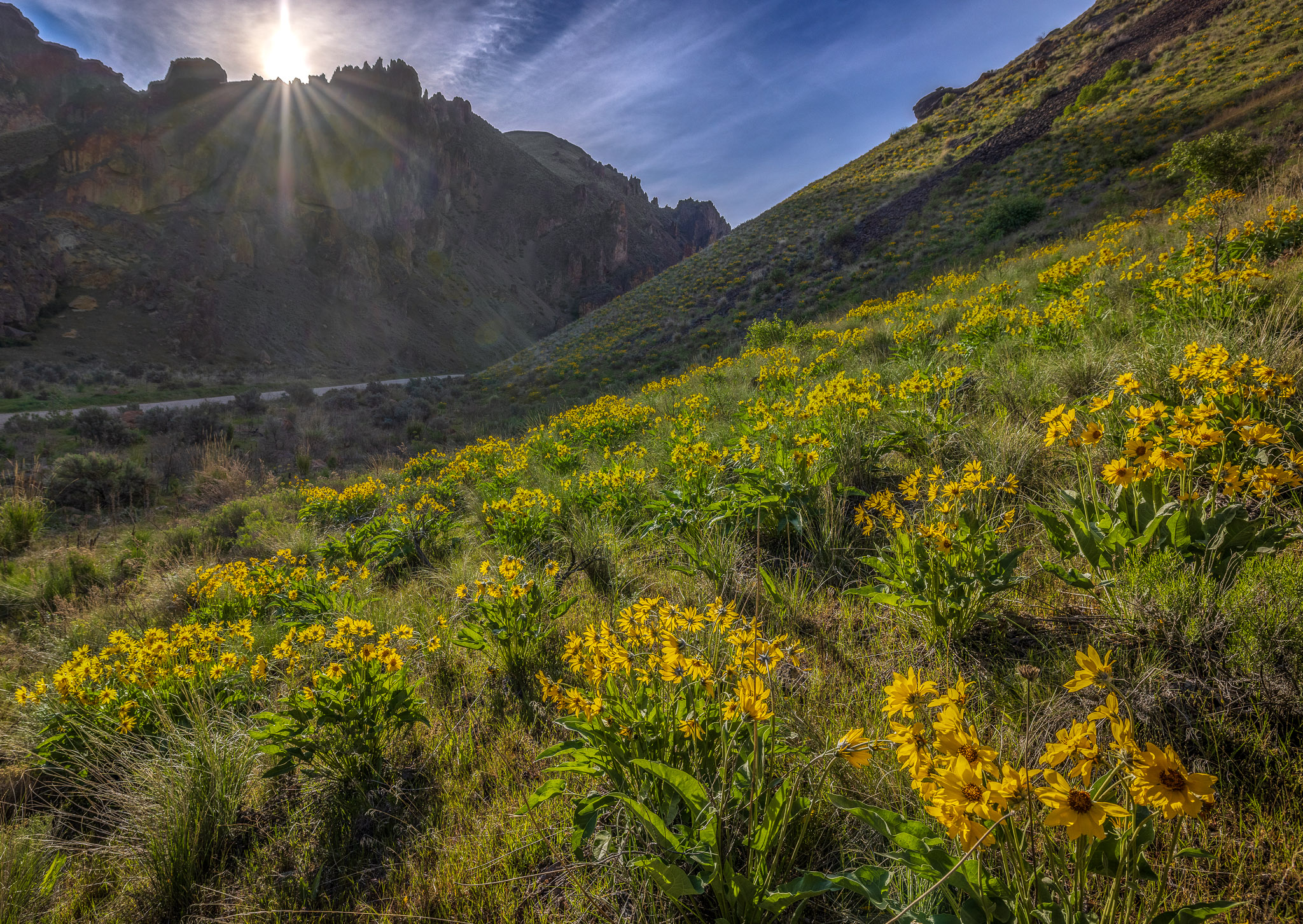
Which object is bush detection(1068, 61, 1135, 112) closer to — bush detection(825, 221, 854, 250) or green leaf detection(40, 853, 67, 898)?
bush detection(825, 221, 854, 250)

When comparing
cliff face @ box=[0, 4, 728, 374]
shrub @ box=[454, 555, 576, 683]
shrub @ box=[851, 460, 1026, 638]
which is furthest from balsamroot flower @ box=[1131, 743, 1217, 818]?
cliff face @ box=[0, 4, 728, 374]

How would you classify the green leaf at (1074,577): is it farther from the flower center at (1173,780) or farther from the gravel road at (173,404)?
the gravel road at (173,404)

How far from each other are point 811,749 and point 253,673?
239 centimetres

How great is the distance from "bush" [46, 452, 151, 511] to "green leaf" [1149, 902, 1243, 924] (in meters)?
12.0

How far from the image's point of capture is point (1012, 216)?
1397 cm

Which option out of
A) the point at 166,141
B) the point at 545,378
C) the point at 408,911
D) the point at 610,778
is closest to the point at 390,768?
the point at 408,911

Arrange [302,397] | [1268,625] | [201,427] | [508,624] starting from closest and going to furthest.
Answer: [1268,625] → [508,624] → [201,427] → [302,397]

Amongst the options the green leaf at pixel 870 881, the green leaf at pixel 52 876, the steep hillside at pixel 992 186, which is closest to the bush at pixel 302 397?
the steep hillside at pixel 992 186

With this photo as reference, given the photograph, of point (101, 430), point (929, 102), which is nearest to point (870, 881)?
point (101, 430)

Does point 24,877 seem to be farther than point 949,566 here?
No

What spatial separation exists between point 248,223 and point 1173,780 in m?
58.6

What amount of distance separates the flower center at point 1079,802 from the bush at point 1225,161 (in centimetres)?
1226

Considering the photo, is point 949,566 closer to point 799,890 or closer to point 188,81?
point 799,890

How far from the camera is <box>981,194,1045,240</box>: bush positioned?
45.4ft
